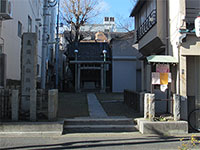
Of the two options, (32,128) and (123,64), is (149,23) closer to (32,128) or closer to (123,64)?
(32,128)

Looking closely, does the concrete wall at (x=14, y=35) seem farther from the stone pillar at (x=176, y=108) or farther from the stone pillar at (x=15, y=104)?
the stone pillar at (x=176, y=108)

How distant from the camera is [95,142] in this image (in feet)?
22.2

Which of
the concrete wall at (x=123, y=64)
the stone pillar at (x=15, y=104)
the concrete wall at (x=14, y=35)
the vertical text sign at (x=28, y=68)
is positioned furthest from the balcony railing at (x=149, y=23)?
the concrete wall at (x=123, y=64)

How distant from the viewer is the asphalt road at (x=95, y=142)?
6293mm

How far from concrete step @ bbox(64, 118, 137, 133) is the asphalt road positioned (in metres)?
0.45

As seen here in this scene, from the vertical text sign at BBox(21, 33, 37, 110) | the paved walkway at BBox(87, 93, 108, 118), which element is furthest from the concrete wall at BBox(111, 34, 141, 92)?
the vertical text sign at BBox(21, 33, 37, 110)

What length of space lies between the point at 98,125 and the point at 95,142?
5.14 ft

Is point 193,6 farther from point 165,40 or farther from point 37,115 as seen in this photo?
point 37,115

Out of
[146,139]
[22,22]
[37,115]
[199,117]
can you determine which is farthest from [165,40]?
[22,22]

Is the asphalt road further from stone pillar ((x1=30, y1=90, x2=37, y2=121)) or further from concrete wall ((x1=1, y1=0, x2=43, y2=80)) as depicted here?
concrete wall ((x1=1, y1=0, x2=43, y2=80))

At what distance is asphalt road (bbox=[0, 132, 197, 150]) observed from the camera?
6.29 m

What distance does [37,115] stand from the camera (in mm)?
8352

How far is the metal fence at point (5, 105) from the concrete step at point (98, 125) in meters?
2.18

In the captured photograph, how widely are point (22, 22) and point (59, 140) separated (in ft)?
35.0
